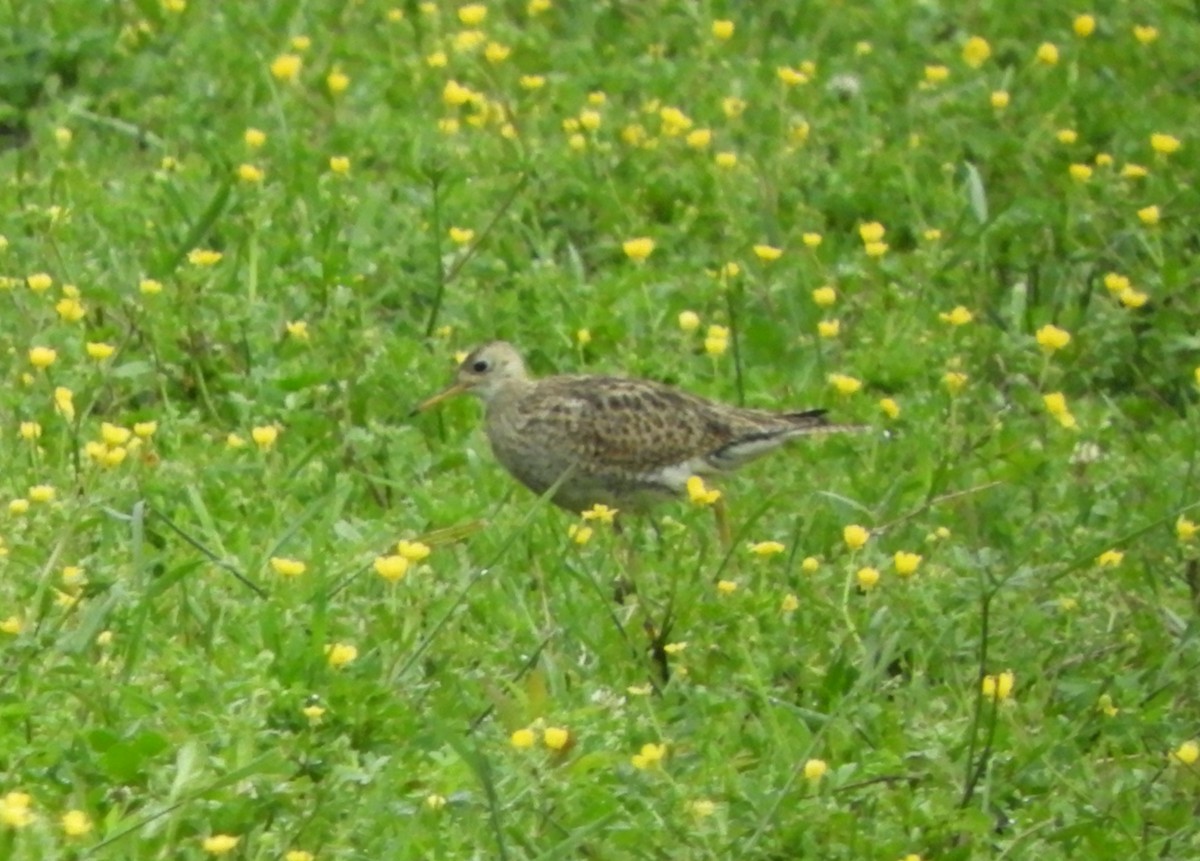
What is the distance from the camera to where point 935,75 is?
1199cm

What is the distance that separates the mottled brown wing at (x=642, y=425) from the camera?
9.14 m

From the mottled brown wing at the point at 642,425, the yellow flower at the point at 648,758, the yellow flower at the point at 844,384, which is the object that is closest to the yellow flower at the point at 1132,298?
the yellow flower at the point at 844,384

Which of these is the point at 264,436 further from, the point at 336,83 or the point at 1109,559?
the point at 336,83

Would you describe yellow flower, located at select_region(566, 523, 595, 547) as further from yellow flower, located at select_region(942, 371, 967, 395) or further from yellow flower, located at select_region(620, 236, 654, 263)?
yellow flower, located at select_region(620, 236, 654, 263)

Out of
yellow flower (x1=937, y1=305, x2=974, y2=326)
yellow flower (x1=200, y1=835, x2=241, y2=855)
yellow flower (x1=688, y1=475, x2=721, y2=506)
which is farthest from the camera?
yellow flower (x1=937, y1=305, x2=974, y2=326)

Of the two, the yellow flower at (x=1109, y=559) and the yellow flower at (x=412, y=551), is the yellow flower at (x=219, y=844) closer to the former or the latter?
the yellow flower at (x=412, y=551)

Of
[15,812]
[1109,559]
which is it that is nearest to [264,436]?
[1109,559]

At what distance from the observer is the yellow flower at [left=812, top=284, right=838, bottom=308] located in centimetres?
1012

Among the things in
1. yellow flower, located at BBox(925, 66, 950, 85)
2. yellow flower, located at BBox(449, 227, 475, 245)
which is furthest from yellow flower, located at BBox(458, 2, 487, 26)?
yellow flower, located at BBox(925, 66, 950, 85)

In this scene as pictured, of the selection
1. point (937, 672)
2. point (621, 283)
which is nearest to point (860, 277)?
point (621, 283)

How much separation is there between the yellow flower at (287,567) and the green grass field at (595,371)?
0.14ft

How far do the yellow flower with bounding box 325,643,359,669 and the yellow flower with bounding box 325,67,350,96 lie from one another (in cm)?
473

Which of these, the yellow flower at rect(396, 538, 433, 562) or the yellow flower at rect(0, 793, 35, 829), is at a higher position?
the yellow flower at rect(0, 793, 35, 829)

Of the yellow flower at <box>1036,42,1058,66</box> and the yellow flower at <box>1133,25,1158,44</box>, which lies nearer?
the yellow flower at <box>1036,42,1058,66</box>
